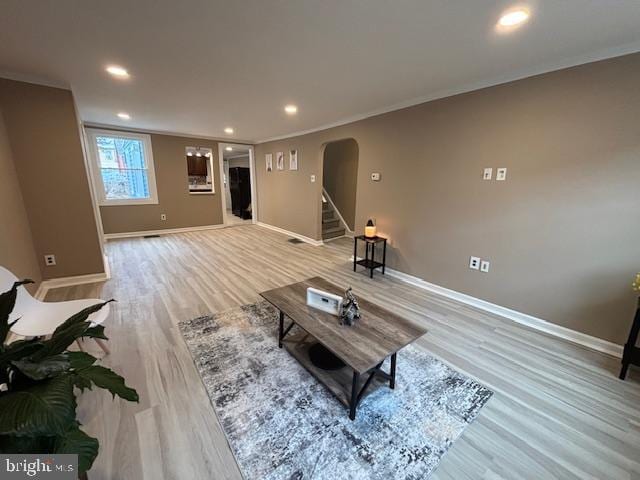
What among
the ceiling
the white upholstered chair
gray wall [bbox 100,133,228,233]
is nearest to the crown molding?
the ceiling

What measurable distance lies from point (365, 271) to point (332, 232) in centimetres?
235

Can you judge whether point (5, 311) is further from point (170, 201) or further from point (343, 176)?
point (343, 176)

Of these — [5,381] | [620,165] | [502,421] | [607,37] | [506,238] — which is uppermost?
[607,37]

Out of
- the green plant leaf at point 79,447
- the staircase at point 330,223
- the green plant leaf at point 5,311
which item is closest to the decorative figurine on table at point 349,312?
the green plant leaf at point 79,447

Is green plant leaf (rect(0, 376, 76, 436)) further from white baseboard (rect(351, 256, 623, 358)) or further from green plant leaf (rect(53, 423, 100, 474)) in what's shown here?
white baseboard (rect(351, 256, 623, 358))

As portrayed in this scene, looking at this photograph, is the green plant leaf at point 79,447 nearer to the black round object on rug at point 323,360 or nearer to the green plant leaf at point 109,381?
the green plant leaf at point 109,381

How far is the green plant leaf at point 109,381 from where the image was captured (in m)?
0.91

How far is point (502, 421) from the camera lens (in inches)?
60.1

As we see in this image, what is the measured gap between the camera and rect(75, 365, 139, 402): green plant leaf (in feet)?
2.99

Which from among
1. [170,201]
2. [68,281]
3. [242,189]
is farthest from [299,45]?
[242,189]

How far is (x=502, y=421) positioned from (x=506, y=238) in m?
1.77

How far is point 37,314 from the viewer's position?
1827mm

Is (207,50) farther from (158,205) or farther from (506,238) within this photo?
(158,205)

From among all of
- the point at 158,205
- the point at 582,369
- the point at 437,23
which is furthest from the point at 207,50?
the point at 158,205
